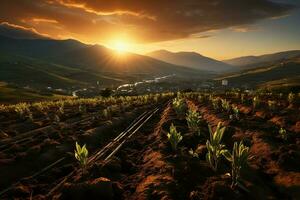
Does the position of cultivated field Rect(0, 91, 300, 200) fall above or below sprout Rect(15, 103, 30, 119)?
above

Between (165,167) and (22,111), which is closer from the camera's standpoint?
(165,167)

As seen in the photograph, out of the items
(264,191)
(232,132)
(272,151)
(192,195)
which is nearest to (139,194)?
(192,195)

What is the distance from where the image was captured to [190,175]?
428 inches

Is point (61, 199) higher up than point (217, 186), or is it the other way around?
point (217, 186)

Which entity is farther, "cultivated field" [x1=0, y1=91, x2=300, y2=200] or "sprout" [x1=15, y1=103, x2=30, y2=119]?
"sprout" [x1=15, y1=103, x2=30, y2=119]

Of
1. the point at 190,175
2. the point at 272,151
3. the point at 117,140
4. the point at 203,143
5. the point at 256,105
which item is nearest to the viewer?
the point at 190,175

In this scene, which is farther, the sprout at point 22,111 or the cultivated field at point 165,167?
the sprout at point 22,111

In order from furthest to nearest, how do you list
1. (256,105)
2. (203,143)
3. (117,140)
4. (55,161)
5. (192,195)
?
(256,105), (117,140), (203,143), (55,161), (192,195)

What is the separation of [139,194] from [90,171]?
9.40ft

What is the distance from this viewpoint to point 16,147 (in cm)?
1706

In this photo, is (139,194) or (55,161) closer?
(139,194)

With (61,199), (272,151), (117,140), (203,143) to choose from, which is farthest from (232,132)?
(61,199)

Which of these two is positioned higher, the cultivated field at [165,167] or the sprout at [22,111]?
the cultivated field at [165,167]

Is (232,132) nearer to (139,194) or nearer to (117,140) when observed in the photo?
(117,140)
